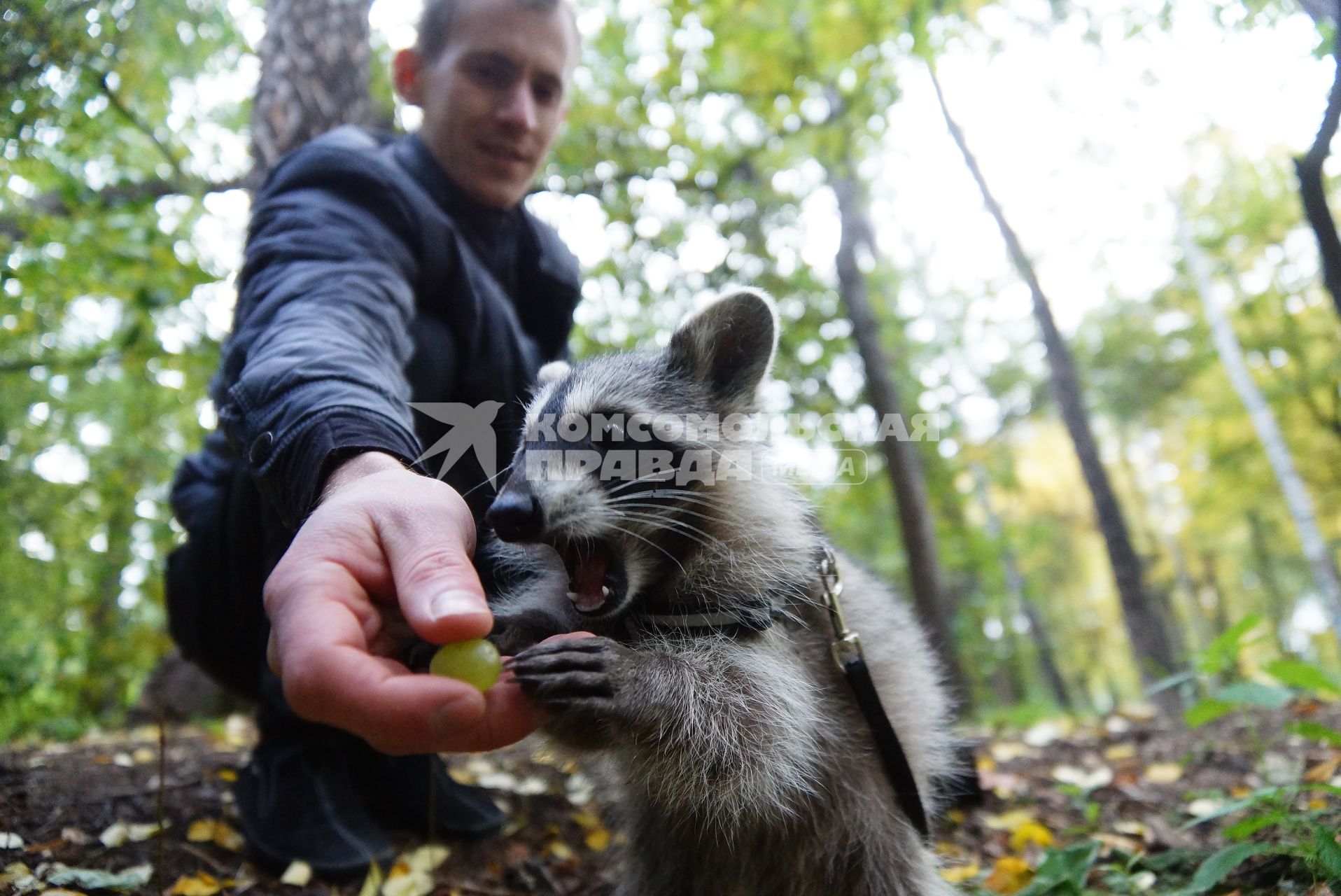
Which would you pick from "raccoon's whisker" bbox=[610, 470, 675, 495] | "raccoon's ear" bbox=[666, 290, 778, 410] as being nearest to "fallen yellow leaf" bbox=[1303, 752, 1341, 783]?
"raccoon's ear" bbox=[666, 290, 778, 410]

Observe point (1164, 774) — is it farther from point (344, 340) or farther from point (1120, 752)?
point (344, 340)

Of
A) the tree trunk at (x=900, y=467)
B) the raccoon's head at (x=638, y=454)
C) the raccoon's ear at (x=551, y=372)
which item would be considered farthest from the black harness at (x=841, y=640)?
the tree trunk at (x=900, y=467)

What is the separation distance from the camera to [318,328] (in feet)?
7.45

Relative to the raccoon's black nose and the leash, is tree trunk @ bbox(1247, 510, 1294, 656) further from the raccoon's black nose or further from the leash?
the raccoon's black nose

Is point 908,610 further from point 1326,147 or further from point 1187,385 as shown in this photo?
point 1187,385

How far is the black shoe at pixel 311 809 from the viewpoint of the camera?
9.41ft

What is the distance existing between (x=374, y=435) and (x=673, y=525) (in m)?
1.01

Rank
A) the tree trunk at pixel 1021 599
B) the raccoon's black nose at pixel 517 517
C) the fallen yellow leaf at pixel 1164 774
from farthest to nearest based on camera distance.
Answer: the tree trunk at pixel 1021 599 → the fallen yellow leaf at pixel 1164 774 → the raccoon's black nose at pixel 517 517

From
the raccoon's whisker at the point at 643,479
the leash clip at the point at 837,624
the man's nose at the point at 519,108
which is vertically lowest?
the leash clip at the point at 837,624

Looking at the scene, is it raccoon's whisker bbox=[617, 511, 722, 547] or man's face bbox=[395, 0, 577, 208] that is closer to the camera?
raccoon's whisker bbox=[617, 511, 722, 547]

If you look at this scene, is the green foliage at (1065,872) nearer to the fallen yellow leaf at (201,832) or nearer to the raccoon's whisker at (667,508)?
the raccoon's whisker at (667,508)

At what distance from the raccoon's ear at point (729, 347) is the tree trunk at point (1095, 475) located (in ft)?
14.3

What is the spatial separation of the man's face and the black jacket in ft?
0.44

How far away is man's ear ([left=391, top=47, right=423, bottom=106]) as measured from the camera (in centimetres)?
372
